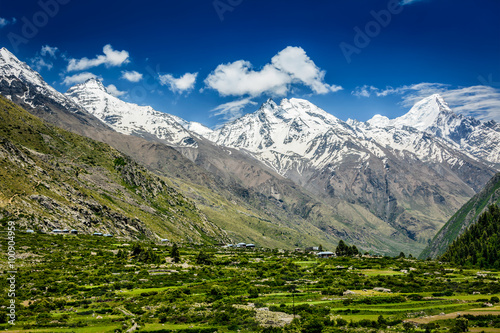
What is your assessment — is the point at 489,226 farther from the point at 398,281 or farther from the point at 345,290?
the point at 345,290

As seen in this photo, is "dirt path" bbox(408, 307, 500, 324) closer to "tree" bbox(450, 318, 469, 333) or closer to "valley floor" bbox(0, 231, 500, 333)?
"valley floor" bbox(0, 231, 500, 333)

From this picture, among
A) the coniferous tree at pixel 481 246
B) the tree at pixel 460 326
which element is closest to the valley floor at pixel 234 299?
the tree at pixel 460 326

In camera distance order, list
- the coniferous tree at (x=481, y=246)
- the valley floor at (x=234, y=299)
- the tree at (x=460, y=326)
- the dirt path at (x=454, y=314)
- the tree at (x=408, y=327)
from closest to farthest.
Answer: the tree at (x=460, y=326), the tree at (x=408, y=327), the dirt path at (x=454, y=314), the valley floor at (x=234, y=299), the coniferous tree at (x=481, y=246)

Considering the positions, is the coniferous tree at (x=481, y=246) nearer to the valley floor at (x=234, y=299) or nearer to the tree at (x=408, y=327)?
the valley floor at (x=234, y=299)

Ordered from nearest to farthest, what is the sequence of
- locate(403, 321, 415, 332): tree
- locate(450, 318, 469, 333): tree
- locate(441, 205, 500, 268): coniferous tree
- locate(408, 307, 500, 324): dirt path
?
1. locate(450, 318, 469, 333): tree
2. locate(403, 321, 415, 332): tree
3. locate(408, 307, 500, 324): dirt path
4. locate(441, 205, 500, 268): coniferous tree

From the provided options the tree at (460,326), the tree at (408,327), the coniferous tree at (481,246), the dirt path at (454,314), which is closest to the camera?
the tree at (460,326)

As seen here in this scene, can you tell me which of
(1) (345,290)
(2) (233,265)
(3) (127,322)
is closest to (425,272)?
(1) (345,290)

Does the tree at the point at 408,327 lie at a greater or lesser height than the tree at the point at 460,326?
lesser

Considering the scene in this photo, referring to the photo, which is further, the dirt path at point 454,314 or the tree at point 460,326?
the dirt path at point 454,314

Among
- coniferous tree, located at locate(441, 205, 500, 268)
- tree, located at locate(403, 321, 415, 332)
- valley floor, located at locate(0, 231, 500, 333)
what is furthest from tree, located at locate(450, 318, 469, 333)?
coniferous tree, located at locate(441, 205, 500, 268)
